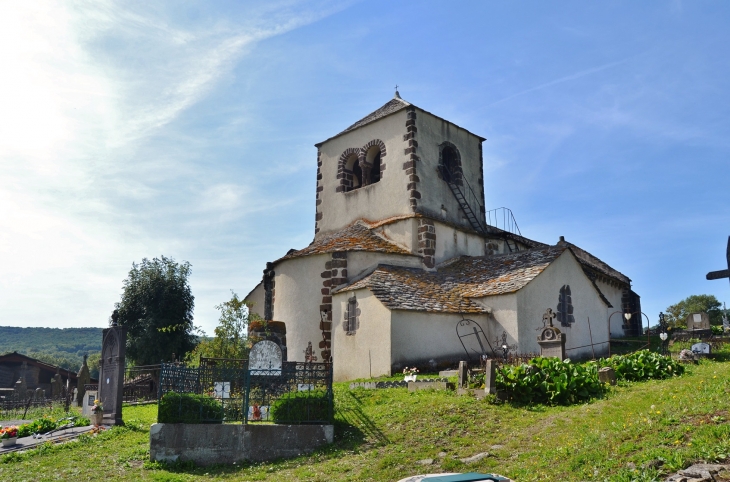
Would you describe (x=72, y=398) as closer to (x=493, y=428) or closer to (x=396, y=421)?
(x=396, y=421)

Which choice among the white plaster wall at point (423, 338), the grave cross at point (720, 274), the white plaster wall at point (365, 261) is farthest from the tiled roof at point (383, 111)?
the grave cross at point (720, 274)

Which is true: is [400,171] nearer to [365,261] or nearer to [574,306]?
[365,261]

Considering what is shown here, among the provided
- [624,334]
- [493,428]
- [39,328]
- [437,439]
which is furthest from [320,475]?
[39,328]

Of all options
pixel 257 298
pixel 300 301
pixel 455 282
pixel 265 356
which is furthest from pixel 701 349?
pixel 257 298

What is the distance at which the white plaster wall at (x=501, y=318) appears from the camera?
21391mm

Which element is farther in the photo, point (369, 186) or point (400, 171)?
point (369, 186)

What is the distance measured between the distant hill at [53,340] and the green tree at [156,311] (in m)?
85.3

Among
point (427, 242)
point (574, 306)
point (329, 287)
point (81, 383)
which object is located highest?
point (427, 242)

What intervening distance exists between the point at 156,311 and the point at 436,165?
816 inches

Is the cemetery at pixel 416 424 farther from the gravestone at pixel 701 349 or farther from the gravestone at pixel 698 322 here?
the gravestone at pixel 698 322

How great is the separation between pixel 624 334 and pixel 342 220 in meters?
20.6

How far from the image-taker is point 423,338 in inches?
818

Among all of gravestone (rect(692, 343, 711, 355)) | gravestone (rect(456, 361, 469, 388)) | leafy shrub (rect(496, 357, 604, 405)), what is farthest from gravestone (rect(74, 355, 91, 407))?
gravestone (rect(692, 343, 711, 355))

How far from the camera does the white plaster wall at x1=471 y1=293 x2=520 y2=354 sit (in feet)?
70.2
